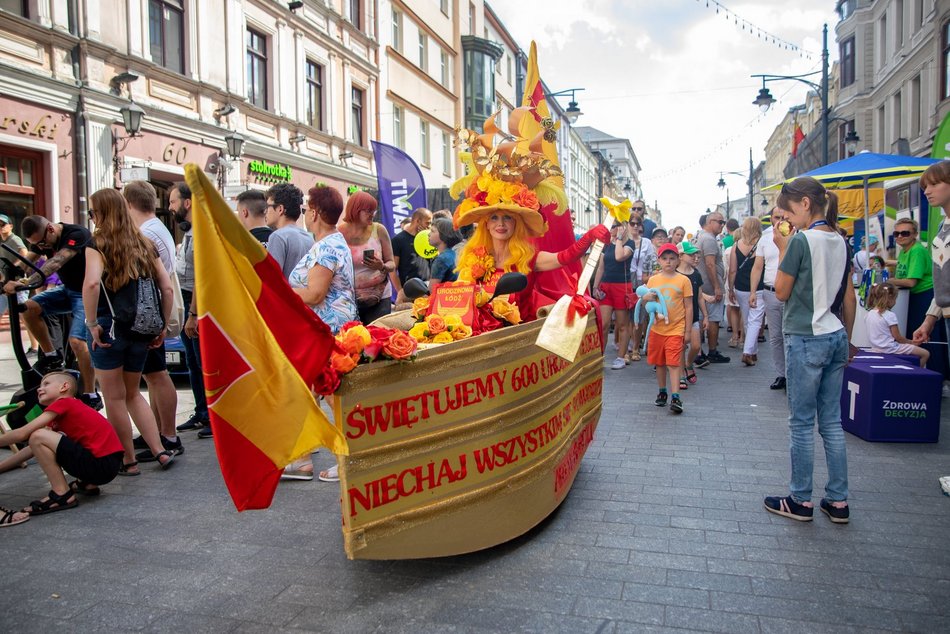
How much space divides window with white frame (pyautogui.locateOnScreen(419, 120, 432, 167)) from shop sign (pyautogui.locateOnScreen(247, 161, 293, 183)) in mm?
10064

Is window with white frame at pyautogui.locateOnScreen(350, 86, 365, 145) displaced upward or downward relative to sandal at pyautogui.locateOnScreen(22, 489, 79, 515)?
upward

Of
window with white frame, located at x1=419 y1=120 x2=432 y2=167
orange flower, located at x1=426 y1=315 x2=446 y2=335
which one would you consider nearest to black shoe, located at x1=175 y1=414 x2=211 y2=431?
orange flower, located at x1=426 y1=315 x2=446 y2=335

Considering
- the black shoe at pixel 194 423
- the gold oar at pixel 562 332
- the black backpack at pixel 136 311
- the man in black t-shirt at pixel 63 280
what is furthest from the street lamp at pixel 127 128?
the gold oar at pixel 562 332

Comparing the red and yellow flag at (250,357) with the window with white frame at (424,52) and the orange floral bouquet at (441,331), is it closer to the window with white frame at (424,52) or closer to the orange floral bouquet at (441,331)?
the orange floral bouquet at (441,331)

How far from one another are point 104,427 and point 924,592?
445 centimetres

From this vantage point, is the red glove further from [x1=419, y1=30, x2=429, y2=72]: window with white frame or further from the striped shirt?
[x1=419, y1=30, x2=429, y2=72]: window with white frame

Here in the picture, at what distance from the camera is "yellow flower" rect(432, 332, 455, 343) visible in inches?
126

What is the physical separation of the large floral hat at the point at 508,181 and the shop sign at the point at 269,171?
532 inches

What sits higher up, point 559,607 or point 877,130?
point 877,130

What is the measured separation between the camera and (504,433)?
10.6 ft

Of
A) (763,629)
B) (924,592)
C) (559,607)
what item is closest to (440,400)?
(559,607)

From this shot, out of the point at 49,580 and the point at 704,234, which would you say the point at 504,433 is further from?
the point at 704,234

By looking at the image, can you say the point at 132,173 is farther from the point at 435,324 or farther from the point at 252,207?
the point at 435,324

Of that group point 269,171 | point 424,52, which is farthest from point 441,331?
point 424,52
